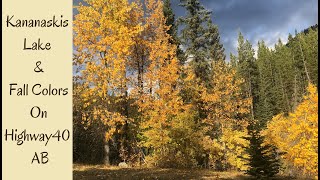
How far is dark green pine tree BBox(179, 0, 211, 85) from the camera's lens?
37188 mm

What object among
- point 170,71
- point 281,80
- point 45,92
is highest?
point 281,80

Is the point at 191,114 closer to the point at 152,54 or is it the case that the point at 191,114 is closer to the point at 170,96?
the point at 170,96

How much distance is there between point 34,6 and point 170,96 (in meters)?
18.4

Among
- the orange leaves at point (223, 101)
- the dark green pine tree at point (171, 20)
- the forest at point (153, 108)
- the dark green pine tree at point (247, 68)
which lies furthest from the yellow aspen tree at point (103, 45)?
the dark green pine tree at point (247, 68)

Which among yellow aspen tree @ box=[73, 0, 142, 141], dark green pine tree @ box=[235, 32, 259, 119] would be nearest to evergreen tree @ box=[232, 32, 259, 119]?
dark green pine tree @ box=[235, 32, 259, 119]

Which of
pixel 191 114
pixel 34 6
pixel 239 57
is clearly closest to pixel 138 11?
pixel 191 114

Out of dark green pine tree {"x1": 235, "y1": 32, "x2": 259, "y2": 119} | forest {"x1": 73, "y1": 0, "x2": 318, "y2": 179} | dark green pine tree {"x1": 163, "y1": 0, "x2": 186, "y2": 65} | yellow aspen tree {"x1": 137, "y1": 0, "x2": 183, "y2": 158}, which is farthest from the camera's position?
dark green pine tree {"x1": 235, "y1": 32, "x2": 259, "y2": 119}

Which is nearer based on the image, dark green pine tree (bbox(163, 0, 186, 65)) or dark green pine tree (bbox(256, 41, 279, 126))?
dark green pine tree (bbox(163, 0, 186, 65))

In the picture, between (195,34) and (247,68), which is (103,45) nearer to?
(195,34)

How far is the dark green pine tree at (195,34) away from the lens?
3719 cm

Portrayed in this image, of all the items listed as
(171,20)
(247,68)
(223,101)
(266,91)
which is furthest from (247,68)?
(223,101)

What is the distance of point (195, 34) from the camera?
37656 millimetres

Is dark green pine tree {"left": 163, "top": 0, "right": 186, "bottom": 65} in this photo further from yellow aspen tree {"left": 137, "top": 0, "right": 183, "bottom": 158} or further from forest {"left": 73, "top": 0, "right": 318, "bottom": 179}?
yellow aspen tree {"left": 137, "top": 0, "right": 183, "bottom": 158}

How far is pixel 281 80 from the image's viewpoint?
313 ft
